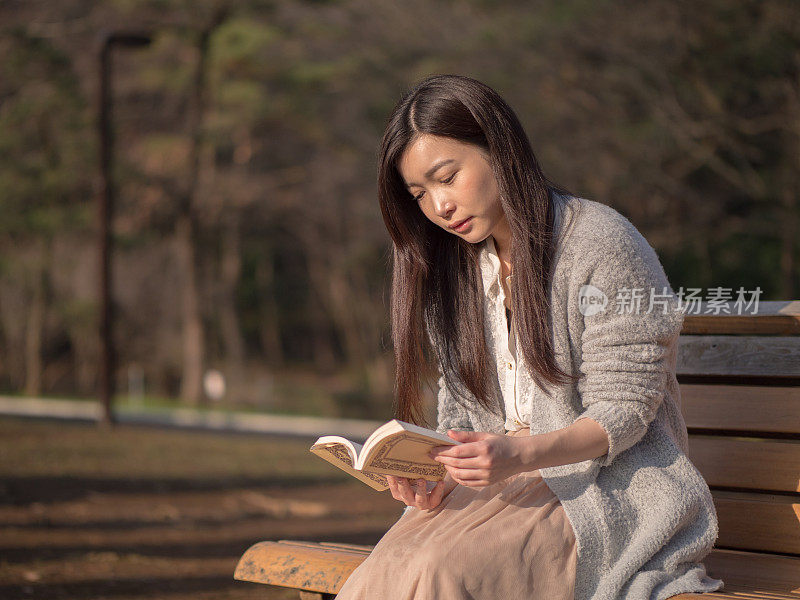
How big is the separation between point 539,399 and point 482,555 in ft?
1.44

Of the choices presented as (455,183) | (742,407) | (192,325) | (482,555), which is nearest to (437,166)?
(455,183)

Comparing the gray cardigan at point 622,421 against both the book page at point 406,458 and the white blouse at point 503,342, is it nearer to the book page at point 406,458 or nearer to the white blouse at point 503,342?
the white blouse at point 503,342

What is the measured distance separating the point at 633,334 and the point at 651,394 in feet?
0.45

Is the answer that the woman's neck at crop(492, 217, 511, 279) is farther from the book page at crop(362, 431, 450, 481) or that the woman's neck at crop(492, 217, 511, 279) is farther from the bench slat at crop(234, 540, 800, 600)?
the bench slat at crop(234, 540, 800, 600)

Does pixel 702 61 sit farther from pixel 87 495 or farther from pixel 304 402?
pixel 304 402

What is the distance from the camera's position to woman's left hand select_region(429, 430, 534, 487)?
6.98ft

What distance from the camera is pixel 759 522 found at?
9.20ft

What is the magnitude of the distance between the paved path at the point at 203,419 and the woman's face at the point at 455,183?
10.4 meters

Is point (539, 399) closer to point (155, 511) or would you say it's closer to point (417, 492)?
point (417, 492)

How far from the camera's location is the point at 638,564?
7.40ft

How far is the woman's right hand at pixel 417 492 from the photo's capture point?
7.82 feet

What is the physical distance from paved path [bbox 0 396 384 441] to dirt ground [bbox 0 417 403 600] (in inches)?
93.4

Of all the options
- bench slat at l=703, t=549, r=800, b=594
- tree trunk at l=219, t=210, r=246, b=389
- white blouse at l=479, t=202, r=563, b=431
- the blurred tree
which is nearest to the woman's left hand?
white blouse at l=479, t=202, r=563, b=431

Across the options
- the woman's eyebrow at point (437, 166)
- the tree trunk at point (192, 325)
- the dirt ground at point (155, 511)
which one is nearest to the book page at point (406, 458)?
the woman's eyebrow at point (437, 166)
